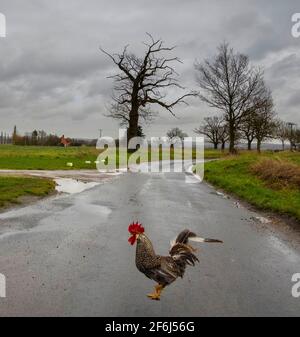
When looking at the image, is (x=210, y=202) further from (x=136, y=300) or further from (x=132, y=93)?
(x=132, y=93)

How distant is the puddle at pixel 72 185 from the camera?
20109mm

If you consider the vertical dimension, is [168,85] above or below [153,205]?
above

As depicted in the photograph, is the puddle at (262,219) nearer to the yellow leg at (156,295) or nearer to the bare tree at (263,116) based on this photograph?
the yellow leg at (156,295)

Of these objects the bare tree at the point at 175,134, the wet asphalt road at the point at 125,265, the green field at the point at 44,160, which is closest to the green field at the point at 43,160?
the green field at the point at 44,160

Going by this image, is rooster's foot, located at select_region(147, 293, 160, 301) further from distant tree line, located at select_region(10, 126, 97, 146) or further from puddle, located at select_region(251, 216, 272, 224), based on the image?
distant tree line, located at select_region(10, 126, 97, 146)

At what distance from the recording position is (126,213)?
13.7 m

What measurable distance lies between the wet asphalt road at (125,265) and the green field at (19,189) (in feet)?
5.09

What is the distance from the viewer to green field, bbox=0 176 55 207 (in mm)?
15835

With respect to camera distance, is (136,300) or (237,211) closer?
(136,300)

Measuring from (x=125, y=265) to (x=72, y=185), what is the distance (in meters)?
14.8

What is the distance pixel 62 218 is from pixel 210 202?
6.41 metres

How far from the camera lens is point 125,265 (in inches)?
313
